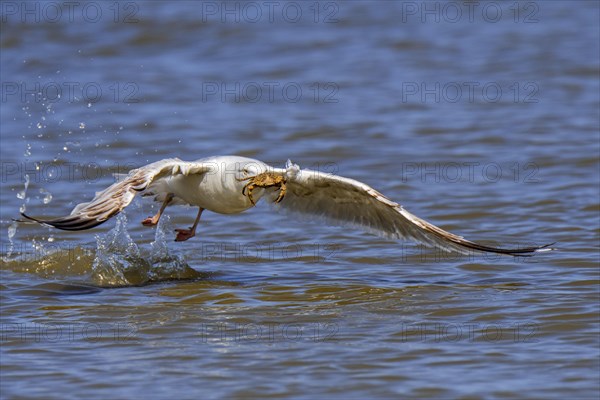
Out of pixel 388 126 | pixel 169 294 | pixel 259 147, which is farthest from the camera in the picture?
pixel 388 126

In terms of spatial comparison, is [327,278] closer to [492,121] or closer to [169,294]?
[169,294]

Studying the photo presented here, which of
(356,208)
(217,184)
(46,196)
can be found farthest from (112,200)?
(46,196)

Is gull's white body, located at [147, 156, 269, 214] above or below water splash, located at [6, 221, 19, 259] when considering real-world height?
above

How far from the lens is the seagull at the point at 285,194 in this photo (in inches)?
327

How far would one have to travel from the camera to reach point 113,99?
16.4m

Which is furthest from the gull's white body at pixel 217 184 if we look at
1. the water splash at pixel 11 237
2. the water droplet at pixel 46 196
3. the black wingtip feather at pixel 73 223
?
the water droplet at pixel 46 196

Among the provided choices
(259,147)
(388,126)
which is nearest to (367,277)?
(259,147)

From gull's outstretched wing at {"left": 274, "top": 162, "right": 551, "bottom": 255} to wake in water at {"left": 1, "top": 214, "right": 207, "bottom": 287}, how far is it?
1.10 meters

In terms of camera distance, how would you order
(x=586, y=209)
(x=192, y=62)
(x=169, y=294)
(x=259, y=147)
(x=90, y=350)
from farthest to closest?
(x=192, y=62) < (x=259, y=147) < (x=586, y=209) < (x=169, y=294) < (x=90, y=350)

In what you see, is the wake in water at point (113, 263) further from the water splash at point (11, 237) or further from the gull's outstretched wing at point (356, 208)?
the gull's outstretched wing at point (356, 208)

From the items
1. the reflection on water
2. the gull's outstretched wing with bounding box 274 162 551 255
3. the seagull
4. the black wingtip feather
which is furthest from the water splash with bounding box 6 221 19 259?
the black wingtip feather

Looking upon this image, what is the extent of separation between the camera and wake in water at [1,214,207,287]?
9.22 m

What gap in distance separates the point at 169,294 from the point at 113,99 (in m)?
8.27

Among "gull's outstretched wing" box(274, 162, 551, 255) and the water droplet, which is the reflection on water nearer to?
the water droplet
